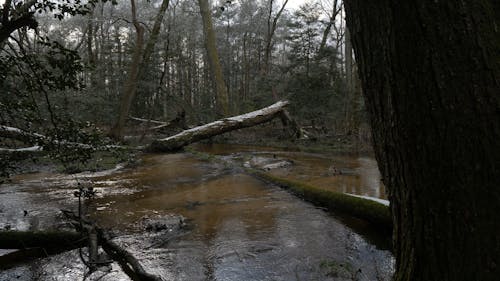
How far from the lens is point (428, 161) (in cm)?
113

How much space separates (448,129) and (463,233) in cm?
33

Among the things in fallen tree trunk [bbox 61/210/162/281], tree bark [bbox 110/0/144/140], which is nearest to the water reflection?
fallen tree trunk [bbox 61/210/162/281]

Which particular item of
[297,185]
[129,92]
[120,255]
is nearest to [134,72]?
[129,92]

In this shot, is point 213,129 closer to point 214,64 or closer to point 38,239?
point 214,64

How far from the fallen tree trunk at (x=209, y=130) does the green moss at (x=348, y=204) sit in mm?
6297

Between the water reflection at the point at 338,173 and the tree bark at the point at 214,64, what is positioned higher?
the tree bark at the point at 214,64

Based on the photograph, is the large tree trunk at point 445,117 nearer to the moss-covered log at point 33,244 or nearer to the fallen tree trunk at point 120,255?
the fallen tree trunk at point 120,255

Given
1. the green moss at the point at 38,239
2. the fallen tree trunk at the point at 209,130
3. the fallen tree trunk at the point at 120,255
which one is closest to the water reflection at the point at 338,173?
the fallen tree trunk at the point at 209,130

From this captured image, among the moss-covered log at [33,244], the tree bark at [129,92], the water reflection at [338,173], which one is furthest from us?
the tree bark at [129,92]

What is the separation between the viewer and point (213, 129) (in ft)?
39.4

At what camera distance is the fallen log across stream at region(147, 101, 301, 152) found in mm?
11398

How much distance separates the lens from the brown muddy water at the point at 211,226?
129 inches

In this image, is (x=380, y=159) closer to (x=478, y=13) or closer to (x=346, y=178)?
(x=478, y=13)

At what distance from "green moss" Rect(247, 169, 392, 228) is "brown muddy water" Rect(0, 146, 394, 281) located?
0.14m
